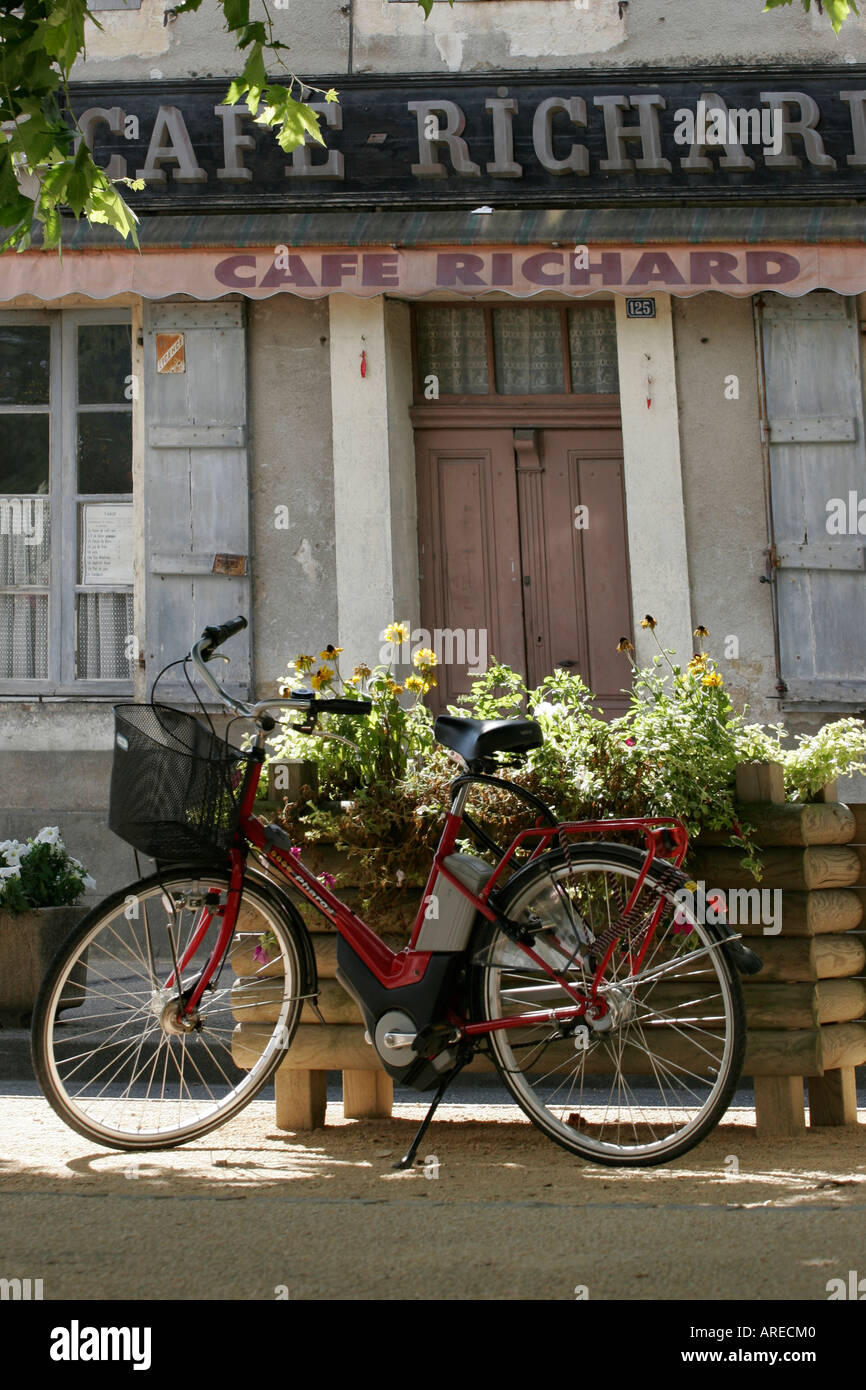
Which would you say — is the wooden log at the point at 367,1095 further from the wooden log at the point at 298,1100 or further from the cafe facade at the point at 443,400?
the cafe facade at the point at 443,400

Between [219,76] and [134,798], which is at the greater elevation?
[219,76]

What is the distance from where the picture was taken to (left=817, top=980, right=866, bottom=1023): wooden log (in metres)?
4.04

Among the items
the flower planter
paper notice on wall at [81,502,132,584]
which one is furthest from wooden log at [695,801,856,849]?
paper notice on wall at [81,502,132,584]

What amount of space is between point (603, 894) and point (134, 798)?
1.25 metres

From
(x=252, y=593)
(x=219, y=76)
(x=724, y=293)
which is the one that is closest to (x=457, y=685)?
(x=252, y=593)

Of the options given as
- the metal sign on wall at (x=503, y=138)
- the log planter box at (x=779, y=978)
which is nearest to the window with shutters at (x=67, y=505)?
the metal sign on wall at (x=503, y=138)

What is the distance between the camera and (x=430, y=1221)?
2.93 m

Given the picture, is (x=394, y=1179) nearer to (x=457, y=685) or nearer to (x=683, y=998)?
(x=683, y=998)

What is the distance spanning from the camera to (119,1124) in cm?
381

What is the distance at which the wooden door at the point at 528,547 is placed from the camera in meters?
9.55

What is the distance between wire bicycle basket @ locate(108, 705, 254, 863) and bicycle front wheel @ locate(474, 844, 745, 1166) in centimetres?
76

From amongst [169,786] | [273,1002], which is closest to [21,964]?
[273,1002]

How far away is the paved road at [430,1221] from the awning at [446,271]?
20.5 ft

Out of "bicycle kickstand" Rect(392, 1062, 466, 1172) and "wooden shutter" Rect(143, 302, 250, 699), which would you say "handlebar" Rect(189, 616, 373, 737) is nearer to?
"bicycle kickstand" Rect(392, 1062, 466, 1172)
